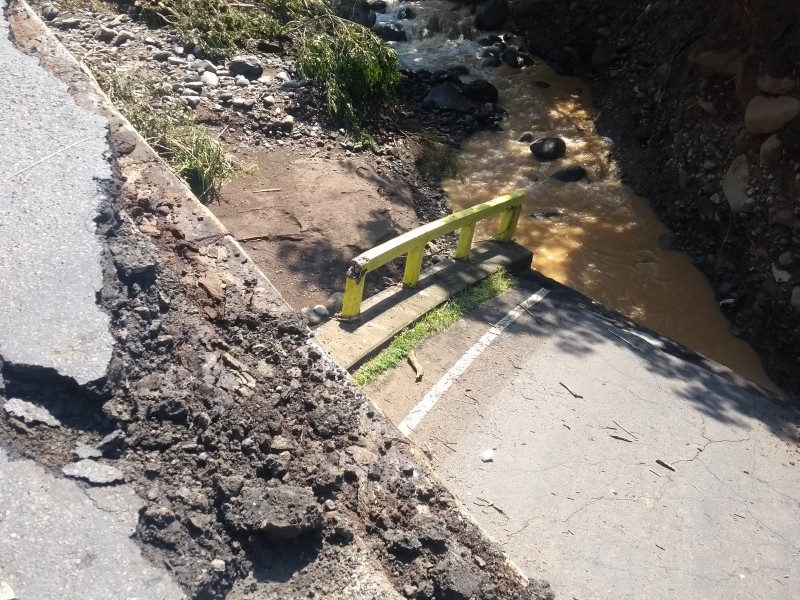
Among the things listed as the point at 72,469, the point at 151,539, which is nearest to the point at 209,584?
the point at 151,539

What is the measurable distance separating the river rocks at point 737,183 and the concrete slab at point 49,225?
671 cm

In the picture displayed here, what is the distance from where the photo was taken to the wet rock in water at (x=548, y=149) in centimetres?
1065

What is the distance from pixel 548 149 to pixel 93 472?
901 cm

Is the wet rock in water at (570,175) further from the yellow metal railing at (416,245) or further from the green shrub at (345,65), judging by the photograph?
the yellow metal railing at (416,245)

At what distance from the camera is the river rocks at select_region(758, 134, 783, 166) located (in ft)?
25.3

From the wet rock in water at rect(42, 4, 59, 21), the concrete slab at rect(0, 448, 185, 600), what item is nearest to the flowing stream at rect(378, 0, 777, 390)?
the wet rock in water at rect(42, 4, 59, 21)

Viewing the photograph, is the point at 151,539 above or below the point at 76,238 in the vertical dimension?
below

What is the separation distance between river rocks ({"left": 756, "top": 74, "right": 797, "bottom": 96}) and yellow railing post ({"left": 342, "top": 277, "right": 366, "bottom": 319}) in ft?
17.4

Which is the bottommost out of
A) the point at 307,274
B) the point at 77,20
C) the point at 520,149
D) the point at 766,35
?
the point at 307,274

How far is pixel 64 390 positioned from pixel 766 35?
8.16m

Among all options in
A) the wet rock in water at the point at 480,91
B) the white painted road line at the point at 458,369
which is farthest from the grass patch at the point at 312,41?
the white painted road line at the point at 458,369

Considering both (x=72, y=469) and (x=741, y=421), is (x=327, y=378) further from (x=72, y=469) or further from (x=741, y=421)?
(x=741, y=421)

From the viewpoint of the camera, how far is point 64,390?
9.65ft

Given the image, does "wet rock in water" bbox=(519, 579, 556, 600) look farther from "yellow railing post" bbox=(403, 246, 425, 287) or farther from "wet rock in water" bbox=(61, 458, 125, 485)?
"yellow railing post" bbox=(403, 246, 425, 287)
